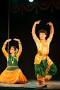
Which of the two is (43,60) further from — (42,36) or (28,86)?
(28,86)

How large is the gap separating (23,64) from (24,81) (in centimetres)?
50

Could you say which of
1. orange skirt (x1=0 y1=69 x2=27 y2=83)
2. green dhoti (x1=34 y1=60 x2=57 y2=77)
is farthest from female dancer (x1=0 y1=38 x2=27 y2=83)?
green dhoti (x1=34 y1=60 x2=57 y2=77)

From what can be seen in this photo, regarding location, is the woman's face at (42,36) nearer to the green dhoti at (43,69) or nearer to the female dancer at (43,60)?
the female dancer at (43,60)

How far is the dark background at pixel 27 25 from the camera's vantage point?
216 inches

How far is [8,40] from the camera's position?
545 cm

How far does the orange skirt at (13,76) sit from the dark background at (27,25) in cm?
43

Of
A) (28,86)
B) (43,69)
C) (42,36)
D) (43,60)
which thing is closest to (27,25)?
(42,36)

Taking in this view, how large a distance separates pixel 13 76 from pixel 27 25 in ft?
3.10

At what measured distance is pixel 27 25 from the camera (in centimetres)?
561

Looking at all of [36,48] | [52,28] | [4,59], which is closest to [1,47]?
[4,59]

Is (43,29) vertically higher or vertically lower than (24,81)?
higher

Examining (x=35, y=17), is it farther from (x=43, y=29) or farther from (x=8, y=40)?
(x=8, y=40)

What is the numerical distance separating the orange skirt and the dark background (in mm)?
426

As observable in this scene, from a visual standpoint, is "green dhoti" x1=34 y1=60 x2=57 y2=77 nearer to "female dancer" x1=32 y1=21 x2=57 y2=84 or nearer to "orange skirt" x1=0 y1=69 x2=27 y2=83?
"female dancer" x1=32 y1=21 x2=57 y2=84
